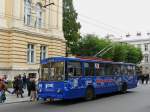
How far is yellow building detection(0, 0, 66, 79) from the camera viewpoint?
1366 inches

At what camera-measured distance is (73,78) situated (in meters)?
19.9

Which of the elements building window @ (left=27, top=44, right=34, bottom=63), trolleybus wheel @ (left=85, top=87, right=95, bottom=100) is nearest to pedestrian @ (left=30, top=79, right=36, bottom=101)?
trolleybus wheel @ (left=85, top=87, right=95, bottom=100)

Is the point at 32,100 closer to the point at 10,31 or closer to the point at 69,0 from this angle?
the point at 10,31

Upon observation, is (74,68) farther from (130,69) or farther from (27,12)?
(27,12)

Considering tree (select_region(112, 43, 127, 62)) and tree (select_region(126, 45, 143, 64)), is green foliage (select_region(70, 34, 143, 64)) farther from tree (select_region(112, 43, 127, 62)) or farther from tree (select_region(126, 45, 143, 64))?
tree (select_region(126, 45, 143, 64))

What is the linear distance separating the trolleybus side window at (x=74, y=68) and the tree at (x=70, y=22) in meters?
32.8

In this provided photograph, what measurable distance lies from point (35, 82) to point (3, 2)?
1549 centimetres

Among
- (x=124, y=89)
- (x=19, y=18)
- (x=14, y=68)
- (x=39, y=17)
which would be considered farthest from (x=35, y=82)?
(x=39, y=17)

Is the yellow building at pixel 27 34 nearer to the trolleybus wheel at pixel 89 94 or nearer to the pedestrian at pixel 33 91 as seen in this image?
the pedestrian at pixel 33 91

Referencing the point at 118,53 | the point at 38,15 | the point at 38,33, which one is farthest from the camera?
the point at 118,53

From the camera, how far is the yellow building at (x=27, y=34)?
34688 mm

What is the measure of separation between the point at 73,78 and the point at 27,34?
58.9 feet

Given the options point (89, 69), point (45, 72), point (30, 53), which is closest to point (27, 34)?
point (30, 53)

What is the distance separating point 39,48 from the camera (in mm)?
39188
